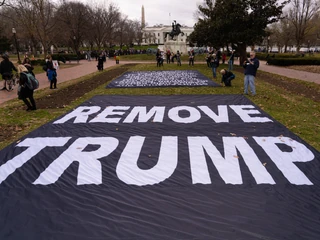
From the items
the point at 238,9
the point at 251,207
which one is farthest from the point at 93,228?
the point at 238,9

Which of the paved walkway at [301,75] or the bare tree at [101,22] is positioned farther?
the bare tree at [101,22]

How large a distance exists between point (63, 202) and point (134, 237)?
50.3 inches

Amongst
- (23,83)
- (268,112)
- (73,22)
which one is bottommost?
(268,112)

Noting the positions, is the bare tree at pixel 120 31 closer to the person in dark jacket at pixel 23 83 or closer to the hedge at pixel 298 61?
the hedge at pixel 298 61

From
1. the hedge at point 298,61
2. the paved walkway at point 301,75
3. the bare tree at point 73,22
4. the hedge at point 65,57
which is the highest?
the bare tree at point 73,22

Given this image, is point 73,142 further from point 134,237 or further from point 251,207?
point 251,207

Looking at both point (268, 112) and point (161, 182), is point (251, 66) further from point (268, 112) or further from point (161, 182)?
point (161, 182)

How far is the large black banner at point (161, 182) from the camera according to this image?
9.68 feet

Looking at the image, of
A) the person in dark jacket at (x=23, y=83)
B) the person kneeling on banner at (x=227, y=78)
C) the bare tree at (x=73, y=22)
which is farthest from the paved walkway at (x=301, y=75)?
the bare tree at (x=73, y=22)

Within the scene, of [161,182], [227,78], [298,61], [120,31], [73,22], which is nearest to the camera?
[161,182]

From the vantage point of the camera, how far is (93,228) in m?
2.95

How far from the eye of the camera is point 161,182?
391cm

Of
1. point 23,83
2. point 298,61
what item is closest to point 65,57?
point 298,61

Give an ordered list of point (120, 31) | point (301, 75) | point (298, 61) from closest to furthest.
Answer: point (301, 75), point (298, 61), point (120, 31)
